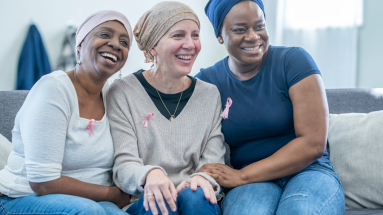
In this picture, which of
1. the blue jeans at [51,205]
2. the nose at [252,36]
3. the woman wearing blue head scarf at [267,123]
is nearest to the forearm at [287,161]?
the woman wearing blue head scarf at [267,123]

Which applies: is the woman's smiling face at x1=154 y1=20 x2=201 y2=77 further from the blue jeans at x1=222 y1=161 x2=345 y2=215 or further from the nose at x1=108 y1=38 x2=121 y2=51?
the blue jeans at x1=222 y1=161 x2=345 y2=215

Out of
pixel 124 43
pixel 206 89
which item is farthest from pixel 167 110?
pixel 124 43

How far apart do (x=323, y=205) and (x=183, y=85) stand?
756mm

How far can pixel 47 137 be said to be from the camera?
103cm

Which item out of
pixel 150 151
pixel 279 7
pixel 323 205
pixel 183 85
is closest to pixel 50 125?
pixel 150 151

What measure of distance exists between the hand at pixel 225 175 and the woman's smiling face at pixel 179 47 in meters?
0.41

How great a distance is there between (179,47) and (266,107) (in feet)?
1.47

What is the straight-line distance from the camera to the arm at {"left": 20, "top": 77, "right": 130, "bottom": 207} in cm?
102

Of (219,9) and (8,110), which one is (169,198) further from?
(8,110)

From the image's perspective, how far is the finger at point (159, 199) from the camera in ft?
3.31

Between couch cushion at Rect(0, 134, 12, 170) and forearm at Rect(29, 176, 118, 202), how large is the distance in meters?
0.41

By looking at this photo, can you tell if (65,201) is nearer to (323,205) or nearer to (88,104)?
(88,104)

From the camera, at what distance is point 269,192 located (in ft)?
4.04

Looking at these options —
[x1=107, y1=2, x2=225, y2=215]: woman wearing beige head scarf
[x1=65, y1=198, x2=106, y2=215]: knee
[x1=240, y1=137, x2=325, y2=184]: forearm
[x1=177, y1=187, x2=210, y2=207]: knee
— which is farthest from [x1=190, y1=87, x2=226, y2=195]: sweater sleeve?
[x1=65, y1=198, x2=106, y2=215]: knee
